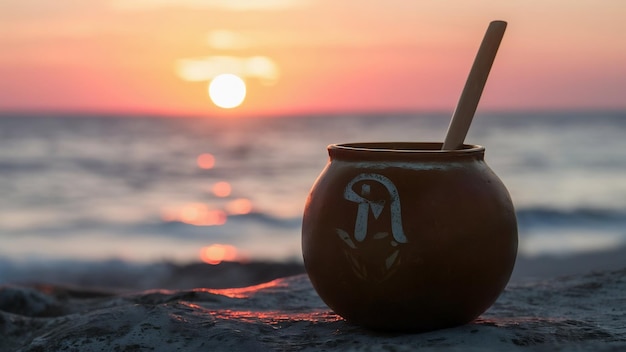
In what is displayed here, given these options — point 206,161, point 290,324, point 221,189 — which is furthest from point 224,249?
point 206,161

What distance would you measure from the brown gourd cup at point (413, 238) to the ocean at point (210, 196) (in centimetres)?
746

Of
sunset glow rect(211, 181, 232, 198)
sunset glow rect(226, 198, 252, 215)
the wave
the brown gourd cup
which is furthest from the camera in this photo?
sunset glow rect(211, 181, 232, 198)

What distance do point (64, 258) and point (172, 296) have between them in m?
7.20

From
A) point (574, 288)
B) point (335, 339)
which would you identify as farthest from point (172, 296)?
point (574, 288)

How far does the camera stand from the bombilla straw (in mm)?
2455

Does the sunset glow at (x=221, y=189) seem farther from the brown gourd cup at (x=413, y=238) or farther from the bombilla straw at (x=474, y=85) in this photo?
the brown gourd cup at (x=413, y=238)

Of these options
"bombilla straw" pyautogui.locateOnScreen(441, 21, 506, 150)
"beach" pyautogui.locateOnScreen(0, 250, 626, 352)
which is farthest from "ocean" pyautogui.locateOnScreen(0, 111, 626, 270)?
"bombilla straw" pyautogui.locateOnScreen(441, 21, 506, 150)

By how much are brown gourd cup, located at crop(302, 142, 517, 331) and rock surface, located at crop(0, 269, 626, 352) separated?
0.10 m

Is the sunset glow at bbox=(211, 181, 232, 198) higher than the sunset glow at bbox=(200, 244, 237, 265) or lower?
higher

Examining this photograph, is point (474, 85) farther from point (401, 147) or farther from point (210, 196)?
point (210, 196)

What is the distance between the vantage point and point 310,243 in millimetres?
2332

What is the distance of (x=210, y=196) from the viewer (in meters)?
16.8

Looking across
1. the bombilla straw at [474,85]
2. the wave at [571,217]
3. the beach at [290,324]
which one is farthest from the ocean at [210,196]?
the bombilla straw at [474,85]

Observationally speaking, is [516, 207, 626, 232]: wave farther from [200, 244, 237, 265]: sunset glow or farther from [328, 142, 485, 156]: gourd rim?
[328, 142, 485, 156]: gourd rim
